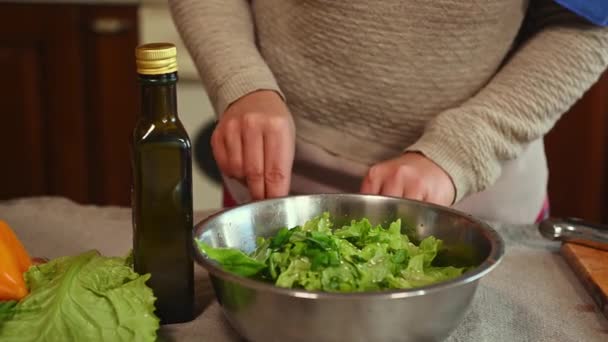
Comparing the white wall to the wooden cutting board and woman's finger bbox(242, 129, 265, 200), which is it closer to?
woman's finger bbox(242, 129, 265, 200)

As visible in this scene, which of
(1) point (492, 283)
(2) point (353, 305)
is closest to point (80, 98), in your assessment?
(1) point (492, 283)

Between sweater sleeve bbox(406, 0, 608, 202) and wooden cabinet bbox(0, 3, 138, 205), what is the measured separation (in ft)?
4.26

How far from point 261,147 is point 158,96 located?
234 millimetres

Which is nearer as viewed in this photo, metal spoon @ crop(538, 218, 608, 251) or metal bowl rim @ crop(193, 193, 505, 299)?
metal bowl rim @ crop(193, 193, 505, 299)

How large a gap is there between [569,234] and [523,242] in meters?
0.06

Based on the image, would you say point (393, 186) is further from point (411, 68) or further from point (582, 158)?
point (582, 158)

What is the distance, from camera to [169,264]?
744 millimetres

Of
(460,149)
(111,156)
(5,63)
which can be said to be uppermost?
(460,149)

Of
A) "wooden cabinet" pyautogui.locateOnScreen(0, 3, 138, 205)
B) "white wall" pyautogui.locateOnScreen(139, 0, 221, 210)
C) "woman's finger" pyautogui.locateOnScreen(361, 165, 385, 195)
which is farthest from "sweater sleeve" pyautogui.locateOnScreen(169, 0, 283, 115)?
"wooden cabinet" pyautogui.locateOnScreen(0, 3, 138, 205)

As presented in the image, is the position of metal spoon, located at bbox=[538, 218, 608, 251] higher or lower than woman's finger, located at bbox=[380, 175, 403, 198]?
lower

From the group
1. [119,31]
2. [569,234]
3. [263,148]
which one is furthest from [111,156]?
[569,234]

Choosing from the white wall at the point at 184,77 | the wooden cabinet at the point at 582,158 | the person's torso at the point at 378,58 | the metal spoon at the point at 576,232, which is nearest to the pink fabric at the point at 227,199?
the person's torso at the point at 378,58

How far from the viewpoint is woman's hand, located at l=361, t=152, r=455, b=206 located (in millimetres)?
913

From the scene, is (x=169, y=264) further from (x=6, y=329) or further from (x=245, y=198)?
(x=245, y=198)
